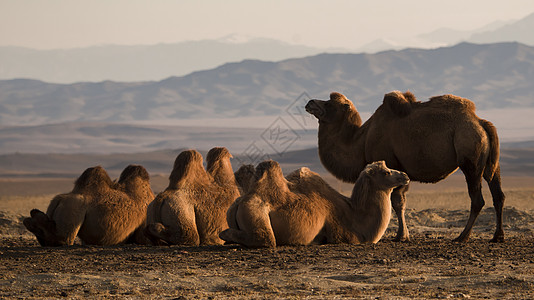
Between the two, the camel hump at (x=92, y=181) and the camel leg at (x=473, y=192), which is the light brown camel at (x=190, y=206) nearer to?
the camel hump at (x=92, y=181)

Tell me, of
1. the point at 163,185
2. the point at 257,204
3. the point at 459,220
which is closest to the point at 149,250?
the point at 257,204

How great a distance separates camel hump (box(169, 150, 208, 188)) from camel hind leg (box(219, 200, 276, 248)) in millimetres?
1048

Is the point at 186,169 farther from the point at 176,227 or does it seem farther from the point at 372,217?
the point at 372,217

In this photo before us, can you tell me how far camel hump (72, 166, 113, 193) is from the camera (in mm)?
10375

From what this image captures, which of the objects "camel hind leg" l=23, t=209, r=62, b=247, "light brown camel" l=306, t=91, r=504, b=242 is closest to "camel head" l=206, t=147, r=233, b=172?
"light brown camel" l=306, t=91, r=504, b=242

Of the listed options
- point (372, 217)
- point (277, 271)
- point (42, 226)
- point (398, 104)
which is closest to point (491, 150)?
point (398, 104)

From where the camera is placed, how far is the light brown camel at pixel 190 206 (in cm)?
991

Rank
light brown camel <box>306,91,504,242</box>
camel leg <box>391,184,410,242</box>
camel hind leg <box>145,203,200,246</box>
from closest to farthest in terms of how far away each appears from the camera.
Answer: camel hind leg <box>145,203,200,246</box>
light brown camel <box>306,91,504,242</box>
camel leg <box>391,184,410,242</box>

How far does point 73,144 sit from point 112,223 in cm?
15561

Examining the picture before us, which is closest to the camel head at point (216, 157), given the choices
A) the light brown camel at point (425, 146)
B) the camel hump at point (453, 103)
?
the light brown camel at point (425, 146)

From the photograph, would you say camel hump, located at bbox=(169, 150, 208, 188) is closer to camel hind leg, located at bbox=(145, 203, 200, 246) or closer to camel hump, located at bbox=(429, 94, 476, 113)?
camel hind leg, located at bbox=(145, 203, 200, 246)

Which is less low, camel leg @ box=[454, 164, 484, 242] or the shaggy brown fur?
the shaggy brown fur

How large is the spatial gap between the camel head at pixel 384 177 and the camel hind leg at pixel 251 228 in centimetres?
143

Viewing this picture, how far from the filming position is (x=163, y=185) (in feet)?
166
